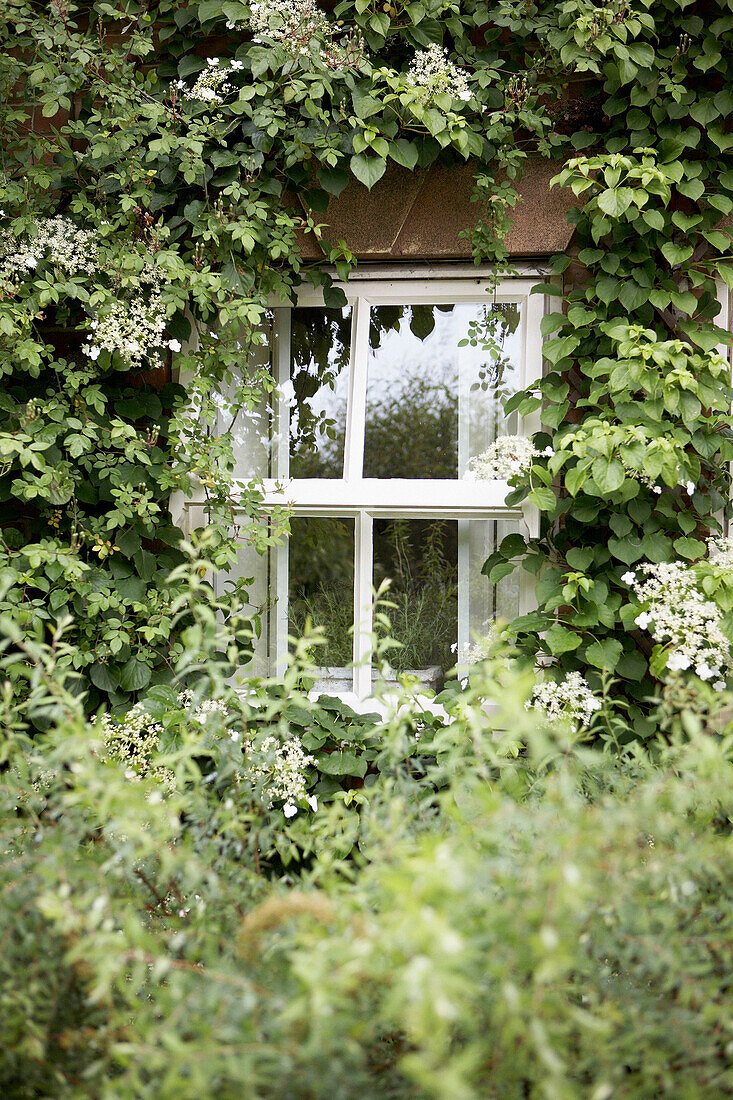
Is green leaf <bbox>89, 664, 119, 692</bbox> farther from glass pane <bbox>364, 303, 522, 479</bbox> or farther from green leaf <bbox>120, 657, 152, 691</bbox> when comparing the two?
glass pane <bbox>364, 303, 522, 479</bbox>

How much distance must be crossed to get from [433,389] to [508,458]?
43 cm

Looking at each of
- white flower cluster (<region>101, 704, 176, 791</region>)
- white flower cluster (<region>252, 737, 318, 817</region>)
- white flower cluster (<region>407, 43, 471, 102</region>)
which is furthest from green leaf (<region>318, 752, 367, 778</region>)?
white flower cluster (<region>407, 43, 471, 102</region>)

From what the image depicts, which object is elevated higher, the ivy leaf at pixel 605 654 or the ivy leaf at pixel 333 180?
the ivy leaf at pixel 333 180

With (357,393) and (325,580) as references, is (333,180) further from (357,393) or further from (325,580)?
(325,580)

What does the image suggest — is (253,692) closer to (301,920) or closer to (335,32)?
(301,920)

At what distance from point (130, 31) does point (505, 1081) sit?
2.55 m

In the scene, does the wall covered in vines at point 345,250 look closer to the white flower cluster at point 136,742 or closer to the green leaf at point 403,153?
the green leaf at point 403,153

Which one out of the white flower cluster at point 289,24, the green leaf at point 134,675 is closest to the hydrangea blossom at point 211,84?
the white flower cluster at point 289,24

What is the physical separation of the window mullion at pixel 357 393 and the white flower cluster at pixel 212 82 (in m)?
0.62

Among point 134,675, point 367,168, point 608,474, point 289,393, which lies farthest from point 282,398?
point 608,474

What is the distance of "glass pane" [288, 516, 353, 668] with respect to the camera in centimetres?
216

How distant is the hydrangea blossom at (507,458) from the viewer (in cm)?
182

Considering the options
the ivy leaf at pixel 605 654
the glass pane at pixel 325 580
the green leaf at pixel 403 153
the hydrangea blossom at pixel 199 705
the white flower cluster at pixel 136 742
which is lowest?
the white flower cluster at pixel 136 742

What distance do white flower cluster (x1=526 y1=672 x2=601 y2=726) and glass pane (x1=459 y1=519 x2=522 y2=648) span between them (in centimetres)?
41
